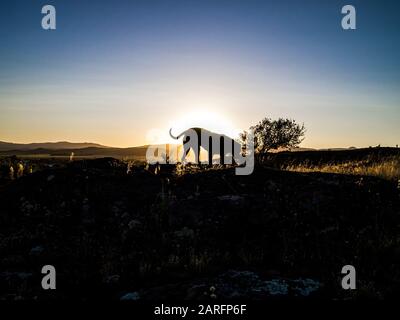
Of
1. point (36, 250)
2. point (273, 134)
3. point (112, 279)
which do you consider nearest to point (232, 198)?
point (112, 279)

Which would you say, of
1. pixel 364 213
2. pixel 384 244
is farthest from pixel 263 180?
pixel 384 244

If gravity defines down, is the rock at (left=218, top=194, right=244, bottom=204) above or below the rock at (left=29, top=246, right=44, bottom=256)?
above

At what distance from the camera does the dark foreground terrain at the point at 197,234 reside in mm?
6219

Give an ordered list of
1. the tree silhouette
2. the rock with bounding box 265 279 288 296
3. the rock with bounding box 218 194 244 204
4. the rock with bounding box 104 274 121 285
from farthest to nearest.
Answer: the tree silhouette
the rock with bounding box 218 194 244 204
the rock with bounding box 104 274 121 285
the rock with bounding box 265 279 288 296

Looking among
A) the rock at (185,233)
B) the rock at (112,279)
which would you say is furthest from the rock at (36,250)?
the rock at (185,233)

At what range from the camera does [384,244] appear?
7328 millimetres

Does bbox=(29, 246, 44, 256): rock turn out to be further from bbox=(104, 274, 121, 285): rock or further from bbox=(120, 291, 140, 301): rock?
bbox=(120, 291, 140, 301): rock

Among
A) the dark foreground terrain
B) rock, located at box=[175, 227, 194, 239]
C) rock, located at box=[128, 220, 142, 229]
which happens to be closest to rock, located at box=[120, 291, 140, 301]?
the dark foreground terrain

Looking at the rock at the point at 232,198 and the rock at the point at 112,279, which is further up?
the rock at the point at 232,198

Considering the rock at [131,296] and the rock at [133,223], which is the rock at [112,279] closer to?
the rock at [131,296]

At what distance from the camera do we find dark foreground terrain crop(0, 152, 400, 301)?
622cm
